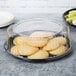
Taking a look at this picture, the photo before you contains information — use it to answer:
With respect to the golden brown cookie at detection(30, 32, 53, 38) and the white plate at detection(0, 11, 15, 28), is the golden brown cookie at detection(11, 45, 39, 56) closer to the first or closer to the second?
the golden brown cookie at detection(30, 32, 53, 38)

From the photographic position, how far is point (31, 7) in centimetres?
138

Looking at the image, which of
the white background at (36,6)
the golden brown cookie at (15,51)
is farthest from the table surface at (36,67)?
the white background at (36,6)

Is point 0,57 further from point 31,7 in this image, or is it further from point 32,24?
point 31,7

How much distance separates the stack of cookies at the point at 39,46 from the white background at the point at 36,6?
44cm

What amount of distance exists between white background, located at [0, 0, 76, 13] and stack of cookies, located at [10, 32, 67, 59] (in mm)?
444

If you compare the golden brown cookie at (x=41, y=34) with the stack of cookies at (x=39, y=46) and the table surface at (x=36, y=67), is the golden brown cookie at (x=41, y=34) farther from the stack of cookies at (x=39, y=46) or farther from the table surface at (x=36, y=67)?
the table surface at (x=36, y=67)

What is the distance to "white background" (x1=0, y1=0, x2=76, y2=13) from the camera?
136 centimetres

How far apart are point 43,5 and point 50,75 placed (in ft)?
2.10

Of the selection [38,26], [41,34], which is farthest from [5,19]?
[41,34]

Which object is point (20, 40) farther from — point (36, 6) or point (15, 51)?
point (36, 6)

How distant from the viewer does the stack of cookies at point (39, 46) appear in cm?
88

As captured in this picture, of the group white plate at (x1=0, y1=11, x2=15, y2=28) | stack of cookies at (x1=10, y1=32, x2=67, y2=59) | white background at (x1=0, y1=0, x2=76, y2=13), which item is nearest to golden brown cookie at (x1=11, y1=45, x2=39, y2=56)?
stack of cookies at (x1=10, y1=32, x2=67, y2=59)

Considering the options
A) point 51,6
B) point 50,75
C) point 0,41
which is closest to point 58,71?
point 50,75

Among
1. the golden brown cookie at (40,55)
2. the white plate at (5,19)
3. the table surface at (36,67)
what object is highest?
the white plate at (5,19)
